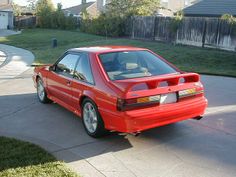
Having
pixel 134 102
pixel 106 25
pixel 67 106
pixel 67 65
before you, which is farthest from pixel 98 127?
pixel 106 25

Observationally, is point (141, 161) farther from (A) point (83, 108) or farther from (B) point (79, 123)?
(B) point (79, 123)

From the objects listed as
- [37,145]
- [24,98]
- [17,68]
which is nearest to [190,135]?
[37,145]

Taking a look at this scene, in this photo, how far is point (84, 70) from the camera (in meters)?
5.67

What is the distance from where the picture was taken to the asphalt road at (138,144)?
14.0ft

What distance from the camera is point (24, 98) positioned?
27.0 ft

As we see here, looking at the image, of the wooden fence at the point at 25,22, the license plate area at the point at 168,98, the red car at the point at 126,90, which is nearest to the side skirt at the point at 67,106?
the red car at the point at 126,90

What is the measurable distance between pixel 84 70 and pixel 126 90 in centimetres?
125

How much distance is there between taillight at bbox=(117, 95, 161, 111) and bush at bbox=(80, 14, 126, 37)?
2281 cm

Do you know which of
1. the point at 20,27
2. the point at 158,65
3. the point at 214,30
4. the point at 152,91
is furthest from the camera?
the point at 20,27

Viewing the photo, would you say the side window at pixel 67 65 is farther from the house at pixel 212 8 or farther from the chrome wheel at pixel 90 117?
the house at pixel 212 8

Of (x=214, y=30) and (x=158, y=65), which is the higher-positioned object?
(x=214, y=30)

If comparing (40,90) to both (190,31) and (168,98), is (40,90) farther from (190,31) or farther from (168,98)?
(190,31)

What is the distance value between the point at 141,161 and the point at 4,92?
5629 mm

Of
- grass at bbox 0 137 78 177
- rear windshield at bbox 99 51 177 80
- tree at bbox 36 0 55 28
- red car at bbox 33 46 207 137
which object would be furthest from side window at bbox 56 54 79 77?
tree at bbox 36 0 55 28
